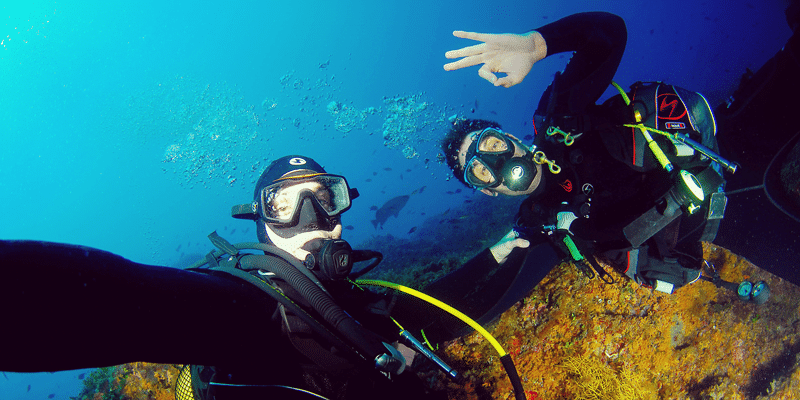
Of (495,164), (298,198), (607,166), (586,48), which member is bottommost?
(607,166)

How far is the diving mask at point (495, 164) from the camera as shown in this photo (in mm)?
3426

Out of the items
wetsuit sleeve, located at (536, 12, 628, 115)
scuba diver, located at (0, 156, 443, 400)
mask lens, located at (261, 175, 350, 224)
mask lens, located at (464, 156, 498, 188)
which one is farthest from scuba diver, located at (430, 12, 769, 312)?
A: scuba diver, located at (0, 156, 443, 400)

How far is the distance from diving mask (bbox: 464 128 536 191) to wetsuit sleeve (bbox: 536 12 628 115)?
75 cm

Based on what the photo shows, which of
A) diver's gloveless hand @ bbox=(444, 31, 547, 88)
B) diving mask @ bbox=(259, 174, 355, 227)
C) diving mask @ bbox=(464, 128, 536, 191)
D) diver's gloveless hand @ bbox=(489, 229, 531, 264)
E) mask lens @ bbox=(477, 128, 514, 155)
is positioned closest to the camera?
diver's gloveless hand @ bbox=(444, 31, 547, 88)

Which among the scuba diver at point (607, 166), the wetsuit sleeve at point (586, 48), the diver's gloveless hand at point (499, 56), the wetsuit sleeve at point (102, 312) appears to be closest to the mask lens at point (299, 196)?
the wetsuit sleeve at point (102, 312)

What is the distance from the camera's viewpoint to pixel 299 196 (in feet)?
9.02

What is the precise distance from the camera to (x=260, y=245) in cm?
223

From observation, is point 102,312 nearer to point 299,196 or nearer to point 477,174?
point 299,196

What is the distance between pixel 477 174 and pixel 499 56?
67.0 inches

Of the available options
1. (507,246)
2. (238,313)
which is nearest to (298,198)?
(238,313)

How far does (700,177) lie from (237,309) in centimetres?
419

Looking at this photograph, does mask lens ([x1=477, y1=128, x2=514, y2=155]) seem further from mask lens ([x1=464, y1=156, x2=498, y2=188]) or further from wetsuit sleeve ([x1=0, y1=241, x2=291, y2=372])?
wetsuit sleeve ([x1=0, y1=241, x2=291, y2=372])

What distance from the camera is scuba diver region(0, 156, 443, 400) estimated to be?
2.78 feet

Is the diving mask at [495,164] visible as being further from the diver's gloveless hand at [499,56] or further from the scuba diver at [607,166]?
the diver's gloveless hand at [499,56]
